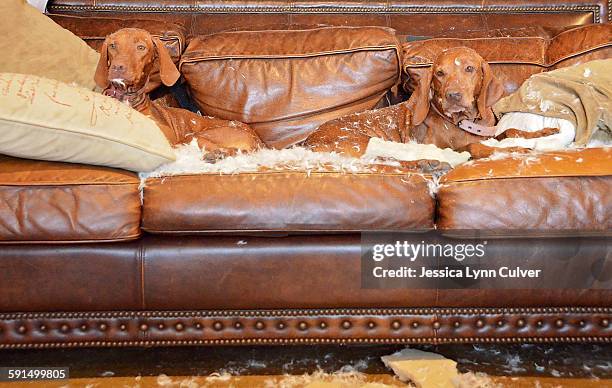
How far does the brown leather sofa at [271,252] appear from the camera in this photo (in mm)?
1856

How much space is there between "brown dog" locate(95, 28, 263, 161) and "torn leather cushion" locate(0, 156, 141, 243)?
772 mm

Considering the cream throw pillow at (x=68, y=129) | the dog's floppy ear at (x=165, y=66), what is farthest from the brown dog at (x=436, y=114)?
the cream throw pillow at (x=68, y=129)

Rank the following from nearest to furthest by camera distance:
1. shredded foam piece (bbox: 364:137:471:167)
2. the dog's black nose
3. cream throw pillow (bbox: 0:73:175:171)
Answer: cream throw pillow (bbox: 0:73:175:171)
shredded foam piece (bbox: 364:137:471:167)
the dog's black nose

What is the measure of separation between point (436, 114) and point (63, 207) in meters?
1.65

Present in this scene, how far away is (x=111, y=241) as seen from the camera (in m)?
1.87

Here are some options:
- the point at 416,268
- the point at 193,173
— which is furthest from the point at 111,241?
the point at 416,268

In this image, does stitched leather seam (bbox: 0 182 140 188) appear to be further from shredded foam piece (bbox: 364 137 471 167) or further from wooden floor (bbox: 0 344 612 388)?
shredded foam piece (bbox: 364 137 471 167)

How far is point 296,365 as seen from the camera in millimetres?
2039

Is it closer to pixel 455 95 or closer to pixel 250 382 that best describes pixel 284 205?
pixel 250 382

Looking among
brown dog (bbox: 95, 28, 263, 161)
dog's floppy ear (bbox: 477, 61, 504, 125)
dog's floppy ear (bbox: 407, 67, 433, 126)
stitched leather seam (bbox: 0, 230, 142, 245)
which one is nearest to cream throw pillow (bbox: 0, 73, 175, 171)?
stitched leather seam (bbox: 0, 230, 142, 245)

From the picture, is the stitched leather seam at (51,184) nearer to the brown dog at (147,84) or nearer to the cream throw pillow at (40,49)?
the brown dog at (147,84)

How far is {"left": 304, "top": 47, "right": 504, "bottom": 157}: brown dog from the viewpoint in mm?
2605

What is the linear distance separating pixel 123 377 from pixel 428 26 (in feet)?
7.88

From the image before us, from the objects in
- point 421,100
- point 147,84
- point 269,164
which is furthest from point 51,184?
point 421,100
